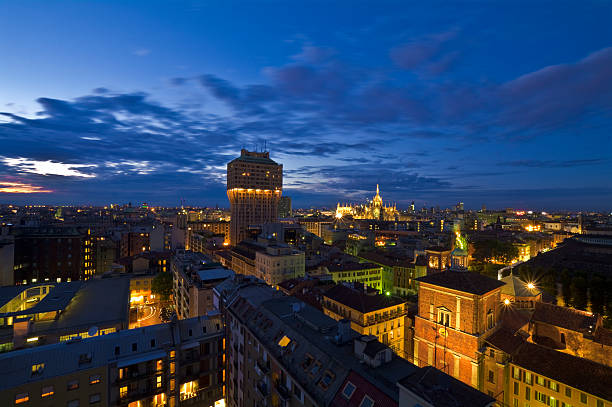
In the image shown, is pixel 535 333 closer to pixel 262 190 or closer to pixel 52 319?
pixel 52 319

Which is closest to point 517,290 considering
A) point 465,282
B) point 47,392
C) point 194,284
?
point 465,282

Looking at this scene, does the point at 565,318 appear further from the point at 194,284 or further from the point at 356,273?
the point at 194,284

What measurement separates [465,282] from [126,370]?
43794 millimetres

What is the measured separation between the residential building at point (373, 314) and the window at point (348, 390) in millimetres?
29274

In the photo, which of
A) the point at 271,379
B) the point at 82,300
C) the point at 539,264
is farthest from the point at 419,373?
the point at 539,264

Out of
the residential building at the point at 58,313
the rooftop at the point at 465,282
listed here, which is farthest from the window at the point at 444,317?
the residential building at the point at 58,313

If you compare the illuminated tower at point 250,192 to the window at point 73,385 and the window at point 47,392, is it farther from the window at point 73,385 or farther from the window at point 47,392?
the window at point 47,392

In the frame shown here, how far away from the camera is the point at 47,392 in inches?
1069

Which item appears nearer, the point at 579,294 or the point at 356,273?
the point at 579,294

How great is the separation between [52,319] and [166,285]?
34.4 metres

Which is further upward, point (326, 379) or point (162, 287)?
point (326, 379)

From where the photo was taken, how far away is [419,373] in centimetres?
1772

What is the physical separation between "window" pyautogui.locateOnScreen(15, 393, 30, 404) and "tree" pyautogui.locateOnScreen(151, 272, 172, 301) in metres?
51.5

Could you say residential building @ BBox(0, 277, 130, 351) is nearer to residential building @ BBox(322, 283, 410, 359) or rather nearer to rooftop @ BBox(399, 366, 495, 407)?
residential building @ BBox(322, 283, 410, 359)
